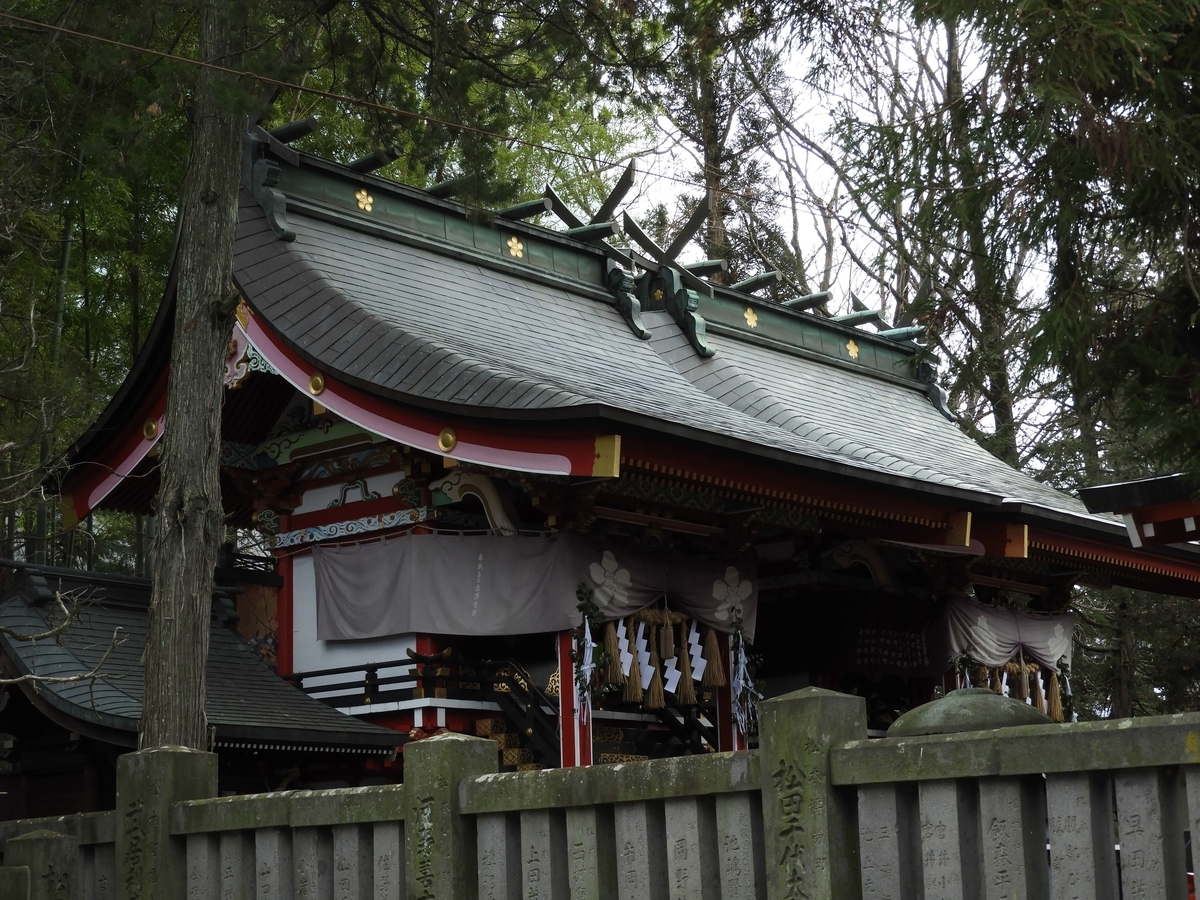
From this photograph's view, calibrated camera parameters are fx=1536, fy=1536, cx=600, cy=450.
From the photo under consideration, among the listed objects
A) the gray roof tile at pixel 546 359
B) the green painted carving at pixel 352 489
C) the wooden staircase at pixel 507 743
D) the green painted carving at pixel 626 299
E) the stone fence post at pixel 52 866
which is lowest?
the stone fence post at pixel 52 866

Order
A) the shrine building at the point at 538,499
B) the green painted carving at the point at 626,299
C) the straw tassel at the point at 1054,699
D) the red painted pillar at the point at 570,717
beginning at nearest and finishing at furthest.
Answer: the shrine building at the point at 538,499
the red painted pillar at the point at 570,717
the green painted carving at the point at 626,299
the straw tassel at the point at 1054,699

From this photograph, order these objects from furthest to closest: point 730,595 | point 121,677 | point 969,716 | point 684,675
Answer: point 730,595
point 684,675
point 121,677
point 969,716

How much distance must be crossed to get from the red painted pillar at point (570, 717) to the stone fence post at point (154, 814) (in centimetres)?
416

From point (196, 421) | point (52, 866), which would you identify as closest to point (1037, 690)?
point (196, 421)

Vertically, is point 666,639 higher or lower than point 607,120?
lower

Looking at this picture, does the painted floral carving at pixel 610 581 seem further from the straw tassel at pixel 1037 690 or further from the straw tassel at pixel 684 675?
the straw tassel at pixel 1037 690

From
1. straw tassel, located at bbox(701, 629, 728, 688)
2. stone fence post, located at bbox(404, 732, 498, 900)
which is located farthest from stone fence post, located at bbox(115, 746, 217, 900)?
straw tassel, located at bbox(701, 629, 728, 688)

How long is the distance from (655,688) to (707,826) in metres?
6.40

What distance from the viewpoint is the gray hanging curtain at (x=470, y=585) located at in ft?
38.0

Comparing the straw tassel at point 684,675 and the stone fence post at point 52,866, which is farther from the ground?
the straw tassel at point 684,675

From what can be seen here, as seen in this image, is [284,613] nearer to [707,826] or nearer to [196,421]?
[196,421]

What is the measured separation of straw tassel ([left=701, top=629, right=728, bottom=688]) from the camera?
41.7 ft

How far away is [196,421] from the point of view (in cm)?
945

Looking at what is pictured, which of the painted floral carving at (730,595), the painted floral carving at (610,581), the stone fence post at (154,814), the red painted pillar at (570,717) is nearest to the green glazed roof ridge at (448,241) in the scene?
the painted floral carving at (610,581)
